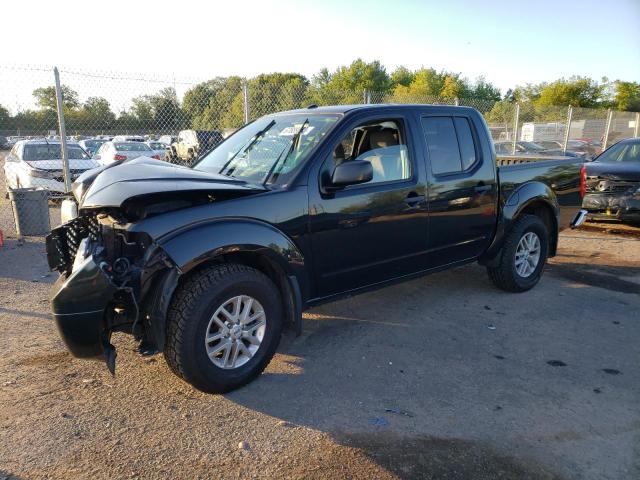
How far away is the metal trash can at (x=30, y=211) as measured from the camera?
7363 millimetres

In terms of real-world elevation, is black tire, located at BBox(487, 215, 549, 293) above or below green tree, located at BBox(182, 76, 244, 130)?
below

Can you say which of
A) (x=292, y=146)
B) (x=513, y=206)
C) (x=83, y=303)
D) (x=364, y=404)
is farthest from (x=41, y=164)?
(x=364, y=404)

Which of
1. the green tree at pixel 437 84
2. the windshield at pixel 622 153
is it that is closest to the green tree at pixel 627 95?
the green tree at pixel 437 84

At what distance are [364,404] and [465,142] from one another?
2.73m

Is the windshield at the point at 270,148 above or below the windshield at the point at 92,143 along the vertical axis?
above

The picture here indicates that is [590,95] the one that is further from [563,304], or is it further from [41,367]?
[41,367]

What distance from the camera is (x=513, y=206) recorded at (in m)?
4.99

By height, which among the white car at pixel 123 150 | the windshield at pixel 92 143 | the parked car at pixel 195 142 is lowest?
the windshield at pixel 92 143

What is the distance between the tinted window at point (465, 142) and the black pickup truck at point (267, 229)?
0.02 meters

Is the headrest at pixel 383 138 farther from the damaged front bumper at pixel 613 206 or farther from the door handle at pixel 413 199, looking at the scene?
the damaged front bumper at pixel 613 206

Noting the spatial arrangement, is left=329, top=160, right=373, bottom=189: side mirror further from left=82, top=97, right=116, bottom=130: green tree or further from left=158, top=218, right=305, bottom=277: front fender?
left=82, top=97, right=116, bottom=130: green tree

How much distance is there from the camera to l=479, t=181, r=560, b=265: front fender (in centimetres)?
495

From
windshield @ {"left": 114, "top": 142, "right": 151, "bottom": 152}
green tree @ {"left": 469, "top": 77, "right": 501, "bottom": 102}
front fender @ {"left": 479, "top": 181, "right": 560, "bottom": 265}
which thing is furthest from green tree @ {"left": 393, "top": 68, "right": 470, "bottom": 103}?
front fender @ {"left": 479, "top": 181, "right": 560, "bottom": 265}

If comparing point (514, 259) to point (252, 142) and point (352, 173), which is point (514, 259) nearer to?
point (352, 173)
